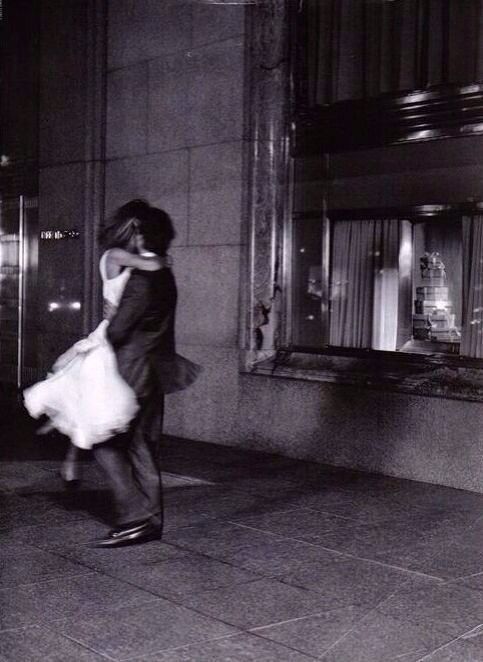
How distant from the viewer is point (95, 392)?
5504 mm

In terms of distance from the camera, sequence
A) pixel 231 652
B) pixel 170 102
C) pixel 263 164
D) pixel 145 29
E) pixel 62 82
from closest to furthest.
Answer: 1. pixel 231 652
2. pixel 263 164
3. pixel 170 102
4. pixel 145 29
5. pixel 62 82

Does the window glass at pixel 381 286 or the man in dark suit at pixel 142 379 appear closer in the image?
the man in dark suit at pixel 142 379

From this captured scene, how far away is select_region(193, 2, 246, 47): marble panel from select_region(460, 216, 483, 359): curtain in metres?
3.34

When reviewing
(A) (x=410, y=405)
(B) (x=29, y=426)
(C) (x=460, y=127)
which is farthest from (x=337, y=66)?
(B) (x=29, y=426)

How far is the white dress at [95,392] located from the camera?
18.0 feet

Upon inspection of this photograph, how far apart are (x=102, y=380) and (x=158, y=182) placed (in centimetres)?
548

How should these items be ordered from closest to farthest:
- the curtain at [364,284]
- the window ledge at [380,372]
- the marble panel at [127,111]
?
the window ledge at [380,372]
the curtain at [364,284]
the marble panel at [127,111]

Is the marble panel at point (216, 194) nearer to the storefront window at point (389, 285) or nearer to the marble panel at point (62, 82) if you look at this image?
the storefront window at point (389, 285)

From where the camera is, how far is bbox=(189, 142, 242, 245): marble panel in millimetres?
9711

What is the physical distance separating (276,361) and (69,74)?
5283 millimetres

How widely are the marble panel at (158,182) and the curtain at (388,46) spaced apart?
1.80m

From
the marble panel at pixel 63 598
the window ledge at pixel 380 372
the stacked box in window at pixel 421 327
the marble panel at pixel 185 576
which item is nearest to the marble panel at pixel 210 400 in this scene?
the window ledge at pixel 380 372

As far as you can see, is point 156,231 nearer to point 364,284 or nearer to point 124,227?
A: point 124,227

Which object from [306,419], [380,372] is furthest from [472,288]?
[306,419]
